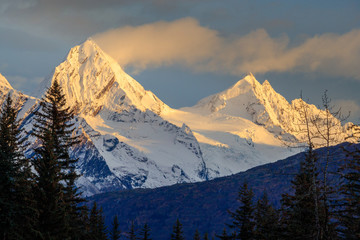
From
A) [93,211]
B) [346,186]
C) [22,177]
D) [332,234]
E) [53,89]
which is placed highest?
[53,89]

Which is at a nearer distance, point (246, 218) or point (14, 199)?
point (14, 199)

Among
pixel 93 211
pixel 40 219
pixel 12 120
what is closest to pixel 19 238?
pixel 40 219

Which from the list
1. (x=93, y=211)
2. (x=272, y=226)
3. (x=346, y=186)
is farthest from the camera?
(x=93, y=211)

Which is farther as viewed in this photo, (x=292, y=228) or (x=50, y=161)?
(x=292, y=228)

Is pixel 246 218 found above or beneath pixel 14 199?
above

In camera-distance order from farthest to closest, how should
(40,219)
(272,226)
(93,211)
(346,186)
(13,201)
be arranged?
(93,211), (272,226), (13,201), (40,219), (346,186)

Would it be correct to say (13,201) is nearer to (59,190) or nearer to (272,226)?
(59,190)

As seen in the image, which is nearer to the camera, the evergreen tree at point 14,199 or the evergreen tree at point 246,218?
the evergreen tree at point 14,199

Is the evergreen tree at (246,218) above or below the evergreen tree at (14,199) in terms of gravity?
above

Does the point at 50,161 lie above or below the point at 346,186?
above

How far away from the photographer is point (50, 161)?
3362 cm

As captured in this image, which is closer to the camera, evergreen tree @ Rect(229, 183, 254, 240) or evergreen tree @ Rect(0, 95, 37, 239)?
evergreen tree @ Rect(0, 95, 37, 239)

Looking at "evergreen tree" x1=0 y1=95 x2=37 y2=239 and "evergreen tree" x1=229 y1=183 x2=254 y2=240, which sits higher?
"evergreen tree" x1=229 y1=183 x2=254 y2=240

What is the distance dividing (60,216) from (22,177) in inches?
186
